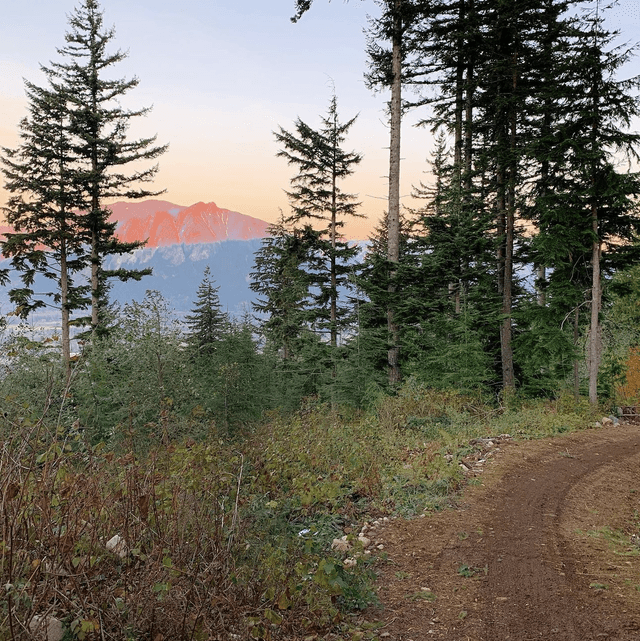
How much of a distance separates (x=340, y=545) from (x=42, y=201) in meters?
22.2

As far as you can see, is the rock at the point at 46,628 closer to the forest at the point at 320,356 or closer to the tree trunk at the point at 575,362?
the forest at the point at 320,356

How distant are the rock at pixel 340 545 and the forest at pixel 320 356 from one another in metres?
0.15

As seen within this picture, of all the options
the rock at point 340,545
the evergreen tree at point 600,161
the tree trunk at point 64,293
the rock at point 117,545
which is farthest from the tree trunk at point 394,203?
the tree trunk at point 64,293

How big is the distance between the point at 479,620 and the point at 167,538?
3.04 meters

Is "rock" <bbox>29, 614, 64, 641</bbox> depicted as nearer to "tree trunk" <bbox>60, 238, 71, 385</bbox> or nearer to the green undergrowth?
the green undergrowth

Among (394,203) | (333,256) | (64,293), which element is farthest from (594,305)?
(64,293)

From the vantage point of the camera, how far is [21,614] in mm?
2928

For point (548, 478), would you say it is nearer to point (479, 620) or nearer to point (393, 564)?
point (393, 564)

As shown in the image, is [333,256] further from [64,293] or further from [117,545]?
[117,545]

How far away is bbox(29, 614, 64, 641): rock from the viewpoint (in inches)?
115

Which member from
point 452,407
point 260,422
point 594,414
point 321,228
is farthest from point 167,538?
point 321,228

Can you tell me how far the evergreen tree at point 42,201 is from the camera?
21.5 meters

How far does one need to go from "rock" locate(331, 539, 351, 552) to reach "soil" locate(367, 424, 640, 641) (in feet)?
1.79

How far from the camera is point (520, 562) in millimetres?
5480
